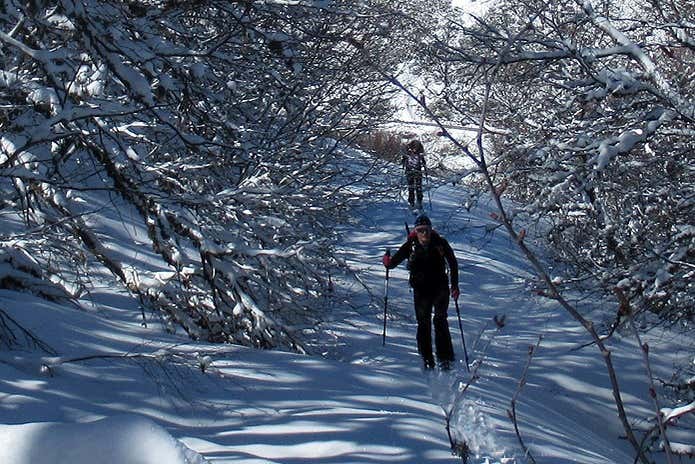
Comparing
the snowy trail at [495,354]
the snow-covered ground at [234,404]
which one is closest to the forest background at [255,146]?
the snow-covered ground at [234,404]

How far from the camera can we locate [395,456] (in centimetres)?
477

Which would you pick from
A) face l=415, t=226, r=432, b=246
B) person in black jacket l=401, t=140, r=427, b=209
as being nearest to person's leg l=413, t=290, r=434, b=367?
face l=415, t=226, r=432, b=246

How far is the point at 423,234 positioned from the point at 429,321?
3.26 feet

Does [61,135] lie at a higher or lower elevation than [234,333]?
higher

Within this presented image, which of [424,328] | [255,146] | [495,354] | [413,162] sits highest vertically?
[413,162]

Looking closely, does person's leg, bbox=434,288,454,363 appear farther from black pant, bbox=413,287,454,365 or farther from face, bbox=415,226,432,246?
face, bbox=415,226,432,246

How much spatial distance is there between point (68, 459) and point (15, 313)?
385cm

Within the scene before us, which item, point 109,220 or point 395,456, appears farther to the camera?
point 109,220

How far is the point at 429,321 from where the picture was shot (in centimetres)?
921

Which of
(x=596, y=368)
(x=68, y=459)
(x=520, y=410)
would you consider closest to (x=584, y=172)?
(x=520, y=410)

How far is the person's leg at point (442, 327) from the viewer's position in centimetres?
912

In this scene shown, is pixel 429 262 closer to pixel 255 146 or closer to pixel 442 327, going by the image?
pixel 442 327

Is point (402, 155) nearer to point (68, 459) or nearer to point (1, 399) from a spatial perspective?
point (1, 399)

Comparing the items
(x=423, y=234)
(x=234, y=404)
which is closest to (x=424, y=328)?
(x=423, y=234)
